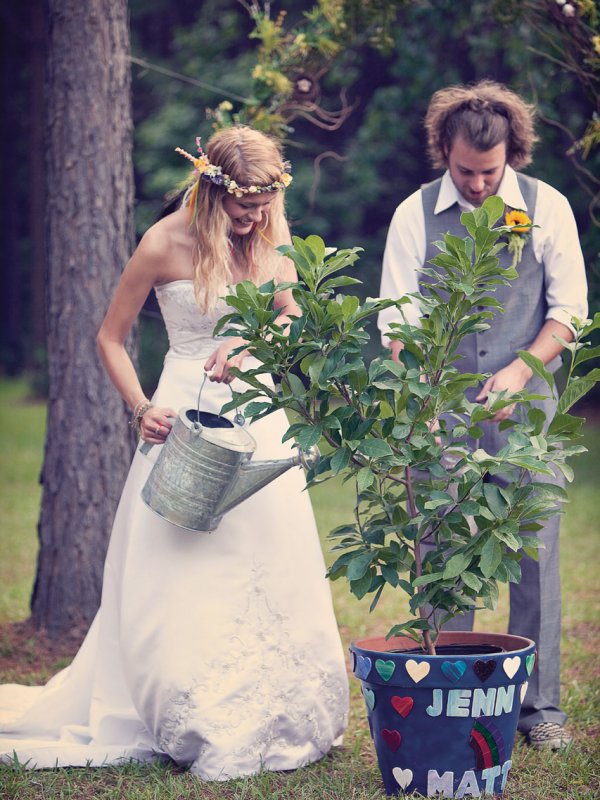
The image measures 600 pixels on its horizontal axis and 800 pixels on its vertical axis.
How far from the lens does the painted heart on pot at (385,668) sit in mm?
2615

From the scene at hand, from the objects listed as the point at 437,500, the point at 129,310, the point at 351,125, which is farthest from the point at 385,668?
the point at 351,125

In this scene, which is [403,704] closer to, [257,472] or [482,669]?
[482,669]

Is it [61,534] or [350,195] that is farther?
[350,195]

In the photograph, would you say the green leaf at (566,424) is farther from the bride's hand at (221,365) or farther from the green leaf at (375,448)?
the bride's hand at (221,365)

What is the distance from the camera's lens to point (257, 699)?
2980 mm

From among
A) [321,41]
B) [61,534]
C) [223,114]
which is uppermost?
[321,41]

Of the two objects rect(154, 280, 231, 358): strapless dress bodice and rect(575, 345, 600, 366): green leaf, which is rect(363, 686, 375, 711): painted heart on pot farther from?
rect(154, 280, 231, 358): strapless dress bodice

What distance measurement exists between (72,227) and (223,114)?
822 mm

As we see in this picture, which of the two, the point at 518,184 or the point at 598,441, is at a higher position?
the point at 518,184

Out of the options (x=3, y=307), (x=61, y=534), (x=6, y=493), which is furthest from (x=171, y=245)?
(x=3, y=307)

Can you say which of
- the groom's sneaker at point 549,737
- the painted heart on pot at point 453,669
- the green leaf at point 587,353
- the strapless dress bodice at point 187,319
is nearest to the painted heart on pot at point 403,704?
the painted heart on pot at point 453,669

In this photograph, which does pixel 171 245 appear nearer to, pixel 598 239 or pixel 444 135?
pixel 444 135

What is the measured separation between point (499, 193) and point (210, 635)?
161cm

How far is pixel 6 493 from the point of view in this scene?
9.02 meters
